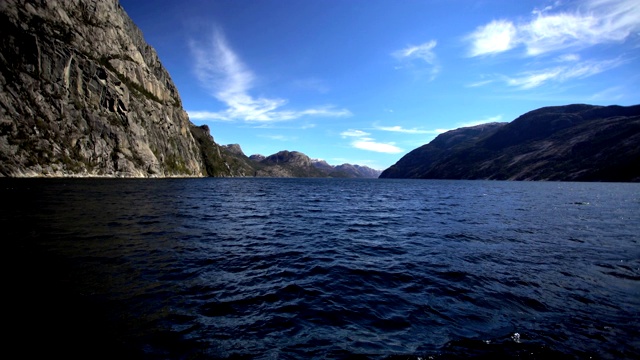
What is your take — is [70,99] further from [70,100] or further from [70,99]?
[70,100]

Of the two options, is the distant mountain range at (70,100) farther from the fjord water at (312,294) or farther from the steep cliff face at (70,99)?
the fjord water at (312,294)

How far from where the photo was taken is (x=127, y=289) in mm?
11008

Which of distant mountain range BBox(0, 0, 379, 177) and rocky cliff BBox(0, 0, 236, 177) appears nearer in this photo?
distant mountain range BBox(0, 0, 379, 177)

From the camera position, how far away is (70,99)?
397 feet

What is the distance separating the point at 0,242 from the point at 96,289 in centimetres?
1194

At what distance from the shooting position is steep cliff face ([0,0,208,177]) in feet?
320

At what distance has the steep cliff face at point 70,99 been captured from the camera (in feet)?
320

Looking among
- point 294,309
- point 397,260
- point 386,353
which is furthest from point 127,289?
point 397,260

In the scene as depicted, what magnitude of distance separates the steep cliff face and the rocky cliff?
32cm

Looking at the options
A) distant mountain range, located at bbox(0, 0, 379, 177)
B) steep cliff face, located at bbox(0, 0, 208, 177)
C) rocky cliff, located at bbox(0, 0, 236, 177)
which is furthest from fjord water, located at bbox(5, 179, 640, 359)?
rocky cliff, located at bbox(0, 0, 236, 177)

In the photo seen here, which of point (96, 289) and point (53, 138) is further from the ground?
point (53, 138)

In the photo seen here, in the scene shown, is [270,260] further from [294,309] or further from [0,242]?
[0,242]

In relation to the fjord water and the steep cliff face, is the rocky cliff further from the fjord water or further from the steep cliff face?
the fjord water

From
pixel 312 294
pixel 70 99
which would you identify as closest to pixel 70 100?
pixel 70 99
